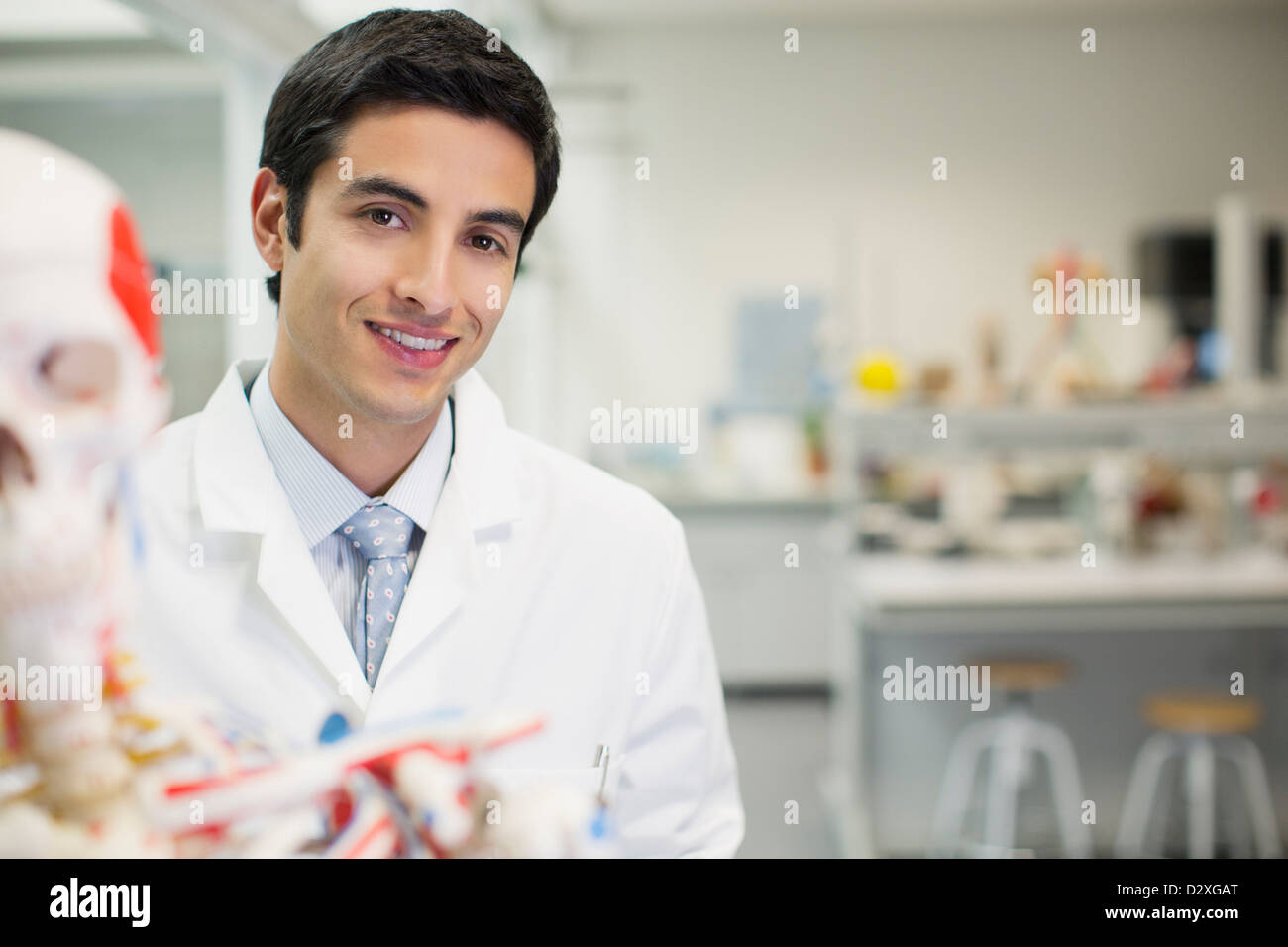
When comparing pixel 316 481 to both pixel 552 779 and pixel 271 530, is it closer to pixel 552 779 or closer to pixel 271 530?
pixel 271 530

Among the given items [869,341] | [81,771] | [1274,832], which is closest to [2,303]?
[81,771]

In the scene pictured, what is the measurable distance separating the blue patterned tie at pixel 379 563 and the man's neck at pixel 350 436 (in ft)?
0.08

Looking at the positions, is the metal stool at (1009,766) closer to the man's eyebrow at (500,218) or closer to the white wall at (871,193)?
the white wall at (871,193)

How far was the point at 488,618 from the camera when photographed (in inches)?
31.0

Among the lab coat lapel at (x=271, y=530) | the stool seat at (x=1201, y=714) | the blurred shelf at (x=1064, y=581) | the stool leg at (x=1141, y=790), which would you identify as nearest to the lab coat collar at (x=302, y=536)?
the lab coat lapel at (x=271, y=530)

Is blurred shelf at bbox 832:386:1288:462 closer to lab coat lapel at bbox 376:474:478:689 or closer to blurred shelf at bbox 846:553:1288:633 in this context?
blurred shelf at bbox 846:553:1288:633

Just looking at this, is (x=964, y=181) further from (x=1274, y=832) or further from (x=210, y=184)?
(x=210, y=184)

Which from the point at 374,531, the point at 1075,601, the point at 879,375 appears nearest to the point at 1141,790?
the point at 1075,601

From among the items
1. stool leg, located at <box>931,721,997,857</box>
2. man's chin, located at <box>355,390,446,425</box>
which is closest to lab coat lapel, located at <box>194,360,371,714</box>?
man's chin, located at <box>355,390,446,425</box>

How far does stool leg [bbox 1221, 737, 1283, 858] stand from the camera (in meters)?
2.68

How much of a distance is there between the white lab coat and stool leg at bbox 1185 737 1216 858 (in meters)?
2.13

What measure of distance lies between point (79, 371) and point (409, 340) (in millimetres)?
232

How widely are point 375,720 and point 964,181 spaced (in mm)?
5138

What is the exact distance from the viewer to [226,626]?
732 millimetres
